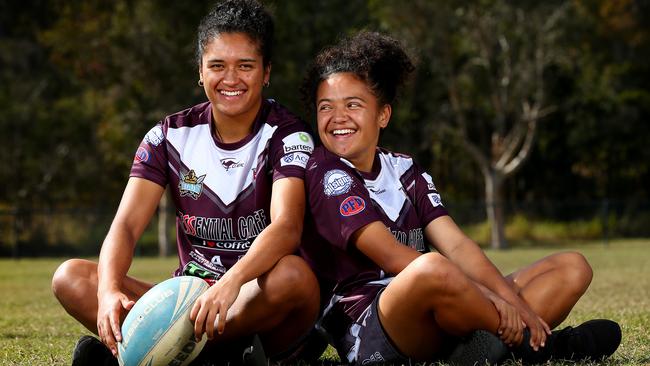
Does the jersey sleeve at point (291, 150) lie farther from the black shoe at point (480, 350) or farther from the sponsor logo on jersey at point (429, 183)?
the black shoe at point (480, 350)

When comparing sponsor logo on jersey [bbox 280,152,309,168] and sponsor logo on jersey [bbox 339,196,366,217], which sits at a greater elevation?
sponsor logo on jersey [bbox 280,152,309,168]

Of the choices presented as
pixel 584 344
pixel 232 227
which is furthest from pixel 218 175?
pixel 584 344

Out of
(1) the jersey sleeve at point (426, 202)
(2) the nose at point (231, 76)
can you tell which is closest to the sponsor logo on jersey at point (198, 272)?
(2) the nose at point (231, 76)

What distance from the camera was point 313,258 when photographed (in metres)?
4.41

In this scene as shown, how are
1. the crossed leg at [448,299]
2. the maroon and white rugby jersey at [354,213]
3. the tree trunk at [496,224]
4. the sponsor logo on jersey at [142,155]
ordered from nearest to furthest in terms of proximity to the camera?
the crossed leg at [448,299] → the maroon and white rugby jersey at [354,213] → the sponsor logo on jersey at [142,155] → the tree trunk at [496,224]

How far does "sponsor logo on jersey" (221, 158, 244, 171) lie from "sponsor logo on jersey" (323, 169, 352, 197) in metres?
0.46

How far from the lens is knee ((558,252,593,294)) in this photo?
4348 millimetres

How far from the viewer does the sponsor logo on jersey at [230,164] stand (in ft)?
14.8

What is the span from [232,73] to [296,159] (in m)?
0.50

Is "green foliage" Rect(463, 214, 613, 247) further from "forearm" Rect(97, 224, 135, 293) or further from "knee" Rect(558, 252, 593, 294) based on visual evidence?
"forearm" Rect(97, 224, 135, 293)

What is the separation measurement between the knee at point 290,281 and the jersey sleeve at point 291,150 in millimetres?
439

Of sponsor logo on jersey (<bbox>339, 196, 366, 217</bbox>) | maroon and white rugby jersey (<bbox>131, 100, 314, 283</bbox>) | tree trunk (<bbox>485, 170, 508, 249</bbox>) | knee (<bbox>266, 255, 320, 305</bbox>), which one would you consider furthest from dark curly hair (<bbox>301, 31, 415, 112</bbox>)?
tree trunk (<bbox>485, 170, 508, 249</bbox>)

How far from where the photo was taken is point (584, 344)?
4.14 m

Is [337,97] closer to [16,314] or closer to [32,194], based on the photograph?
[16,314]
